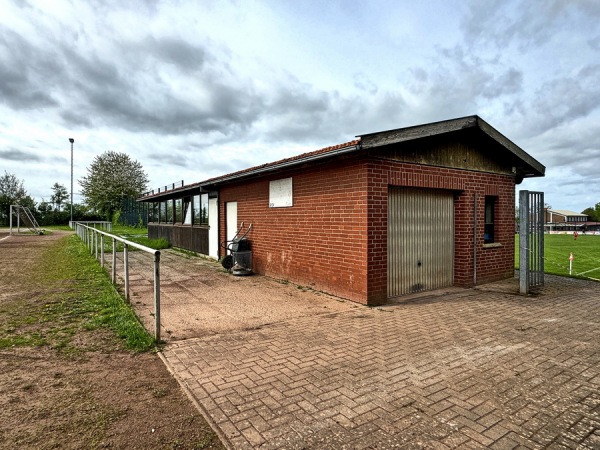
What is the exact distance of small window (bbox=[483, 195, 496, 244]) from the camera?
30.4 ft

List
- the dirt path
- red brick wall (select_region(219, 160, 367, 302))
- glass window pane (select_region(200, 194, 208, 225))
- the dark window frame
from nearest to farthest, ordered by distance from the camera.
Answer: the dirt path < red brick wall (select_region(219, 160, 367, 302)) < the dark window frame < glass window pane (select_region(200, 194, 208, 225))

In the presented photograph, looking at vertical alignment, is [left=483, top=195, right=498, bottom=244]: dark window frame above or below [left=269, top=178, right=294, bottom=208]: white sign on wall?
below

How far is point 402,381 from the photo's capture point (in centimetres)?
350

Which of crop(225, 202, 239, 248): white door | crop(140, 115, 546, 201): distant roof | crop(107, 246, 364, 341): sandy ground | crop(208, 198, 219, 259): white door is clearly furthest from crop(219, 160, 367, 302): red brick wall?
crop(208, 198, 219, 259): white door

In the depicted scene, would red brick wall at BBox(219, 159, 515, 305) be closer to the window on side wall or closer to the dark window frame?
the dark window frame

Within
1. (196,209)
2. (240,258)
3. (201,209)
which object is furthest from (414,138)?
(196,209)

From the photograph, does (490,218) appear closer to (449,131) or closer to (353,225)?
(449,131)

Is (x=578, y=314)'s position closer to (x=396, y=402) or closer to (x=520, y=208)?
(x=520, y=208)

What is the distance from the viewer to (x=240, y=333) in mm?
4965

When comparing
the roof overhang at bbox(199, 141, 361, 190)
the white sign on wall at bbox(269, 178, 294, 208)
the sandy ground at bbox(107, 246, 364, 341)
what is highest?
the roof overhang at bbox(199, 141, 361, 190)

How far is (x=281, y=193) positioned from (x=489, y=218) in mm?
5161

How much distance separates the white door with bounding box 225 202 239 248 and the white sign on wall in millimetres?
2412

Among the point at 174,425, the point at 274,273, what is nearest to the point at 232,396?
the point at 174,425

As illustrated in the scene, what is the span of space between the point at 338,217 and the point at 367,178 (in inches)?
42.3
